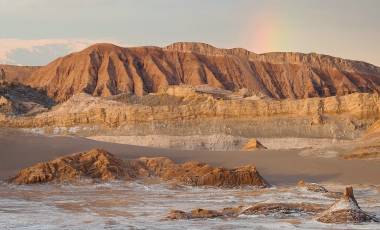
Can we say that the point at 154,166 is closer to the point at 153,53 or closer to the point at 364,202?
the point at 364,202

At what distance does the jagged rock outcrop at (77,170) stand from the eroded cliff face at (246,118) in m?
29.3

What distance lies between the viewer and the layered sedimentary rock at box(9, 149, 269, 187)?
21.2 metres

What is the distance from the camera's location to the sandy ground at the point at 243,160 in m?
25.1

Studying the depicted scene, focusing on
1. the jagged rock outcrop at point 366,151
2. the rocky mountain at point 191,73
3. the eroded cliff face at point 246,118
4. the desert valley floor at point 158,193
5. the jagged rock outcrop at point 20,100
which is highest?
the rocky mountain at point 191,73

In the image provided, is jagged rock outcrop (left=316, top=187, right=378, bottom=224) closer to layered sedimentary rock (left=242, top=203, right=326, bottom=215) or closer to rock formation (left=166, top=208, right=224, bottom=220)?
layered sedimentary rock (left=242, top=203, right=326, bottom=215)

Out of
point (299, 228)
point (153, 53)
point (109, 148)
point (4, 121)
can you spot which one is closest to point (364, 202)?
point (299, 228)

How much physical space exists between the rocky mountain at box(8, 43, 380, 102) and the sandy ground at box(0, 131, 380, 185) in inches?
4154

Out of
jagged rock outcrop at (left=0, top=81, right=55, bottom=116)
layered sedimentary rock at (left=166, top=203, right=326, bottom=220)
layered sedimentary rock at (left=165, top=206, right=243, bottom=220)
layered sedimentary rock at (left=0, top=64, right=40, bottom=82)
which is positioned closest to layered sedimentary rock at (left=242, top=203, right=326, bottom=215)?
layered sedimentary rock at (left=166, top=203, right=326, bottom=220)

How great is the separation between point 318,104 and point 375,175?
28589 millimetres

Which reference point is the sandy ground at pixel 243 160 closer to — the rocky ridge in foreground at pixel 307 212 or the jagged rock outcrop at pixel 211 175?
the jagged rock outcrop at pixel 211 175

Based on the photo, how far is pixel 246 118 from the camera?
54.8m

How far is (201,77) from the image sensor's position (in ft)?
481

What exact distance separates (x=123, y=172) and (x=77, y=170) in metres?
1.55

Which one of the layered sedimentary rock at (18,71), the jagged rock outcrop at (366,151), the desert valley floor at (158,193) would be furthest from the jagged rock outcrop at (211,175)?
the layered sedimentary rock at (18,71)
